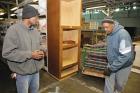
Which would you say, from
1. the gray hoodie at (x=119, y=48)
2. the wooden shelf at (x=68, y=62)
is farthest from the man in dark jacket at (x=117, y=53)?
the wooden shelf at (x=68, y=62)

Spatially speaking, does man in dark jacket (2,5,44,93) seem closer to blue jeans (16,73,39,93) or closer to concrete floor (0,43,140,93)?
blue jeans (16,73,39,93)

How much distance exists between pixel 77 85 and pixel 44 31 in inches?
71.8

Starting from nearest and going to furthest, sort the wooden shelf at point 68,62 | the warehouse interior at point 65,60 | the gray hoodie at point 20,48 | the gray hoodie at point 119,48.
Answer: the gray hoodie at point 20,48
the gray hoodie at point 119,48
the warehouse interior at point 65,60
the wooden shelf at point 68,62

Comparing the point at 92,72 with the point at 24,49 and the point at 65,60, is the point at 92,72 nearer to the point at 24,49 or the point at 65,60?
the point at 65,60

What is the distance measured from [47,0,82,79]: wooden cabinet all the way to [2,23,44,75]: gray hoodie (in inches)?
74.1

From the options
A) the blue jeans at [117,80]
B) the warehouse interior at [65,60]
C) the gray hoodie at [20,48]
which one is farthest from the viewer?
the warehouse interior at [65,60]

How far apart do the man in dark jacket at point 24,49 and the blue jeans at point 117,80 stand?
1273 millimetres

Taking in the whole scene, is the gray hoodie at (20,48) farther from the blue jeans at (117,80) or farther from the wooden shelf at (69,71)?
the wooden shelf at (69,71)

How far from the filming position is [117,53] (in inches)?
95.9

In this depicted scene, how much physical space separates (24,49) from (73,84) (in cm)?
232

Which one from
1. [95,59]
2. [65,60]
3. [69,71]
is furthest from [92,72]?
[65,60]

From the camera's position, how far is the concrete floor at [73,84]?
3621 mm

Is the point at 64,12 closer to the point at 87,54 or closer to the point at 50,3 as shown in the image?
the point at 50,3

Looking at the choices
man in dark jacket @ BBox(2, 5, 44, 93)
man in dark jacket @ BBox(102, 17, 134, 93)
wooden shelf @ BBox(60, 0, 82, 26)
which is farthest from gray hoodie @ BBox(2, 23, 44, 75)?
wooden shelf @ BBox(60, 0, 82, 26)
